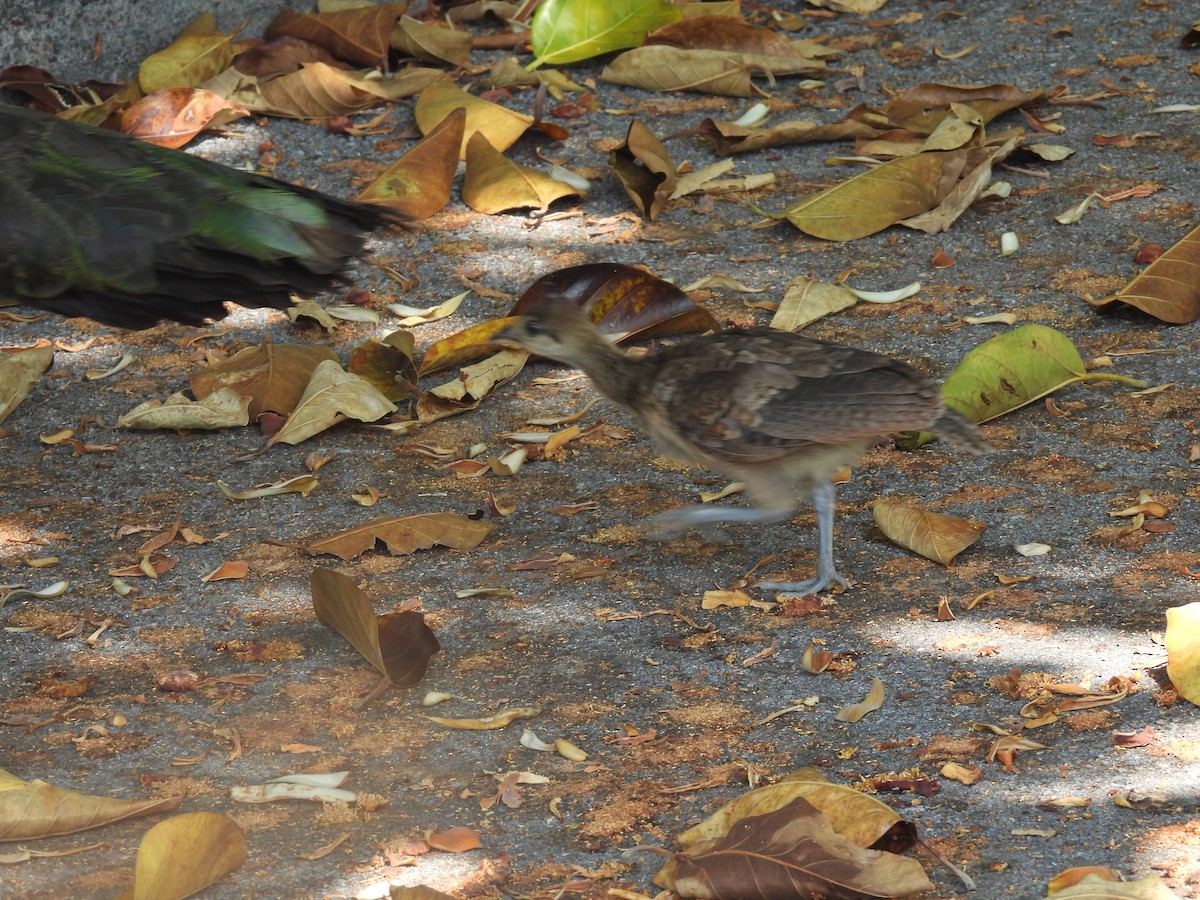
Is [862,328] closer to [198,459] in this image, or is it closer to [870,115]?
[870,115]

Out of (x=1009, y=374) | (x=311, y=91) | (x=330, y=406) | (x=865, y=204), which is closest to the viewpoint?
(x=1009, y=374)

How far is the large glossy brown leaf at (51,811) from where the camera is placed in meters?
3.14

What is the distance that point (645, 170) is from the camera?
259 inches

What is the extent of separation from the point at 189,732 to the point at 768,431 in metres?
1.76

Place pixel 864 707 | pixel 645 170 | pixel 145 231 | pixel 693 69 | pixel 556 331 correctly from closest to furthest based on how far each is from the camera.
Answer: pixel 864 707 < pixel 145 231 < pixel 556 331 < pixel 645 170 < pixel 693 69

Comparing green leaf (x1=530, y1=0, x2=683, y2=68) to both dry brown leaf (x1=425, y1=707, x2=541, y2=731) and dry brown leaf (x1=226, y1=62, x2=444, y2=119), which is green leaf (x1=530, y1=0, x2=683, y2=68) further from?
dry brown leaf (x1=425, y1=707, x2=541, y2=731)

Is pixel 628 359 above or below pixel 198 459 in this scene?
above

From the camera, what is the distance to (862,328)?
561 cm

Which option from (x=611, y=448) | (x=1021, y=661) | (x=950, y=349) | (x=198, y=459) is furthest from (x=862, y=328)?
(x=198, y=459)

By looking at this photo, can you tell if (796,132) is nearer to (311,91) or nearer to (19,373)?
(311,91)

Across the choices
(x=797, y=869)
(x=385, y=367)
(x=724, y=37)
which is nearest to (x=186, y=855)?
(x=797, y=869)

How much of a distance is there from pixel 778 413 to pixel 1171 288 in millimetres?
1978

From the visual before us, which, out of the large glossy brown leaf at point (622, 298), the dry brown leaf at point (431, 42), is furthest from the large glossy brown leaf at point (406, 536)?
the dry brown leaf at point (431, 42)

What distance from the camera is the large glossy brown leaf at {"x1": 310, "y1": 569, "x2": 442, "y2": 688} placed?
3777 mm
